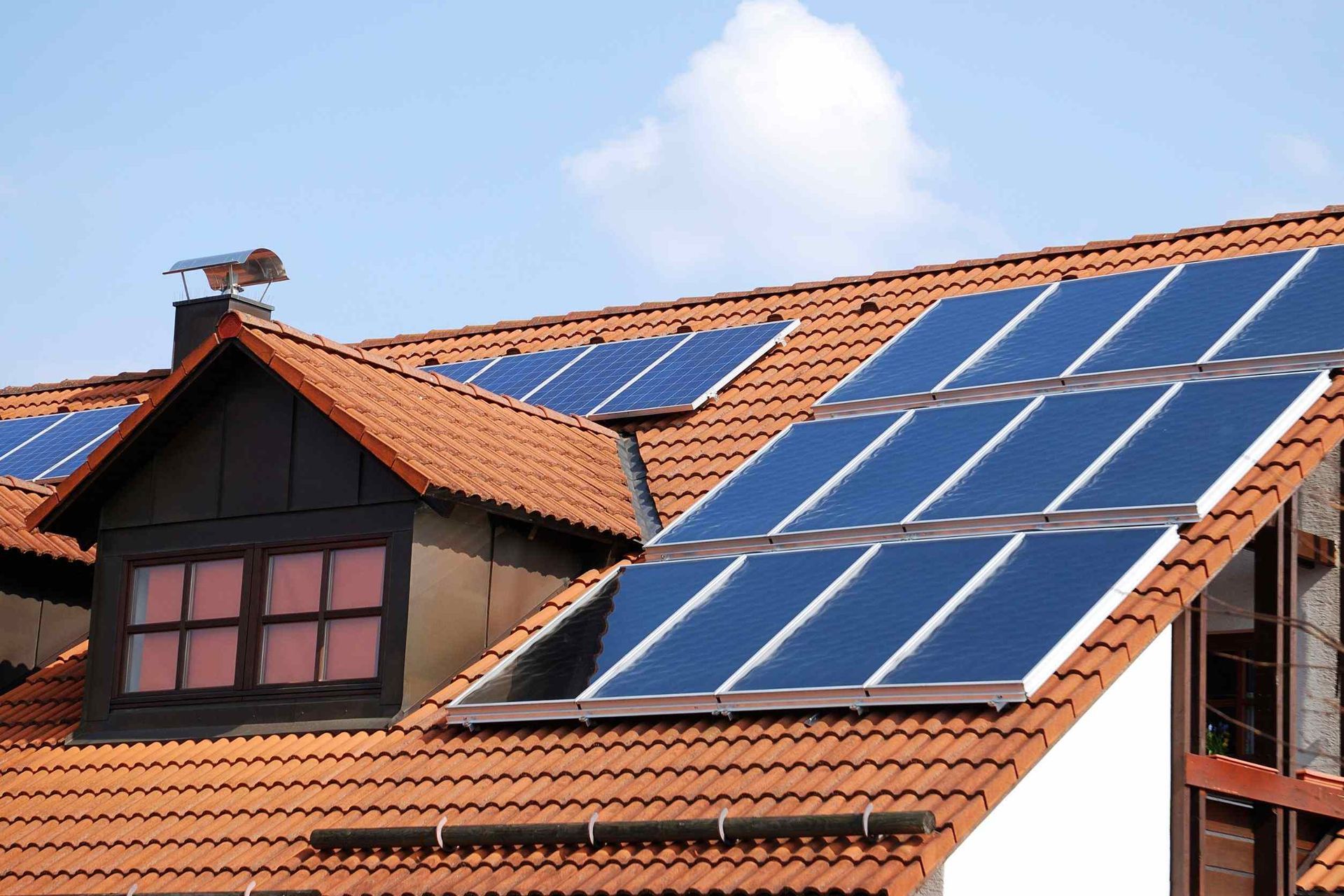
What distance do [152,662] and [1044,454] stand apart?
727 cm

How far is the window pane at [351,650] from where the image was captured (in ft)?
46.2

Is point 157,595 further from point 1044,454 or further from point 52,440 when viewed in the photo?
point 1044,454

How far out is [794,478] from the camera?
14938 mm

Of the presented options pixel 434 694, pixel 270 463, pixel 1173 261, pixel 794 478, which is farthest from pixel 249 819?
pixel 1173 261

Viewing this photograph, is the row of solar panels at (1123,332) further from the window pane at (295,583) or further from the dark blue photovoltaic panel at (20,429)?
the dark blue photovoltaic panel at (20,429)

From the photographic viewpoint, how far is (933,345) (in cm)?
1681

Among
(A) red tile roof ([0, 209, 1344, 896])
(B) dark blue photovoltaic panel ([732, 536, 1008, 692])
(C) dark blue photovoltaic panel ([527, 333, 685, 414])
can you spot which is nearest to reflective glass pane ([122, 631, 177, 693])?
(A) red tile roof ([0, 209, 1344, 896])

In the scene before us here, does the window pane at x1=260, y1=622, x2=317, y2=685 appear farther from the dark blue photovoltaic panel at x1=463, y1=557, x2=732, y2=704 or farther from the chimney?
the chimney

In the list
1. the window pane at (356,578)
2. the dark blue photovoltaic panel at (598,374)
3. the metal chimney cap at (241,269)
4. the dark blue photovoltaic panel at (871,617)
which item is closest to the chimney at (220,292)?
the metal chimney cap at (241,269)

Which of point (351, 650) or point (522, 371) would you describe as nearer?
point (351, 650)

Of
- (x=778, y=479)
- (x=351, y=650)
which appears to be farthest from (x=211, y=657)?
(x=778, y=479)

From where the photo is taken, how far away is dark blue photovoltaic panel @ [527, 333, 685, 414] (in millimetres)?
18375

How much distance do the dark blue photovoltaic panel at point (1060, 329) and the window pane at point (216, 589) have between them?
6046mm

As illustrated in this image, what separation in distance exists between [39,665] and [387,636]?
4931mm
